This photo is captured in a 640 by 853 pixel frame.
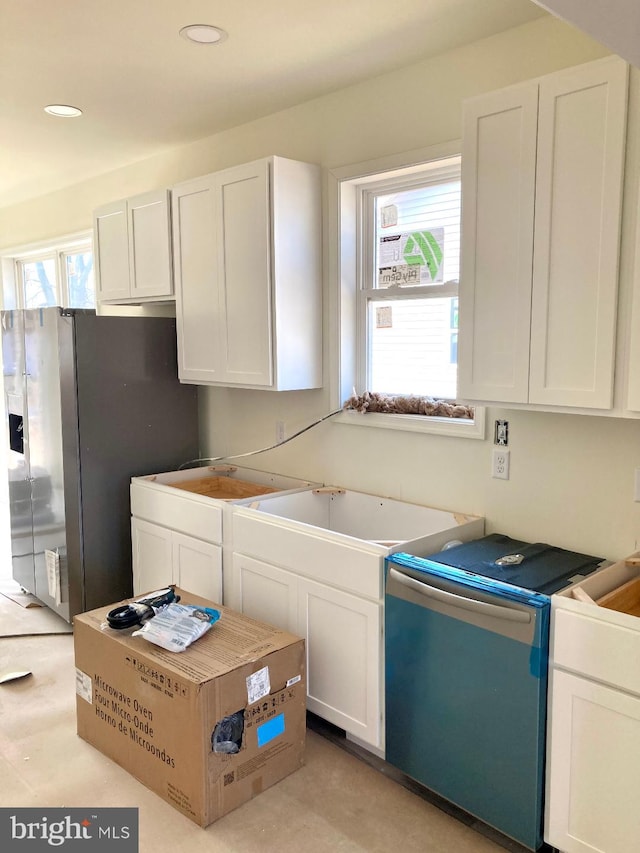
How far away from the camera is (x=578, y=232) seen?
2.02m

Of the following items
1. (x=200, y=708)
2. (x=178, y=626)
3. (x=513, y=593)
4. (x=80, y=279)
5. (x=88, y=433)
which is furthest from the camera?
(x=80, y=279)

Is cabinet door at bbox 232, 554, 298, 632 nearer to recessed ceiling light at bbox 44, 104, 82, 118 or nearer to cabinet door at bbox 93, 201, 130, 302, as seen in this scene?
cabinet door at bbox 93, 201, 130, 302

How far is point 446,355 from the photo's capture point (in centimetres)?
293

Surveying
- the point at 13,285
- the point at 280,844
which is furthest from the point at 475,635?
the point at 13,285

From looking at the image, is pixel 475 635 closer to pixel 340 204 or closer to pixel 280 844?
pixel 280 844

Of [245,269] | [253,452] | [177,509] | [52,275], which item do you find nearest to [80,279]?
[52,275]

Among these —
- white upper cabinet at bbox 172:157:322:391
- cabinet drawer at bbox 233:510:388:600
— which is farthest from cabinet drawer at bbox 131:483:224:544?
white upper cabinet at bbox 172:157:322:391

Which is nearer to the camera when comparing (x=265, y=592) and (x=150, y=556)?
(x=265, y=592)

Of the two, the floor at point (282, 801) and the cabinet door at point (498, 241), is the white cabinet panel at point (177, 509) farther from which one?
the cabinet door at point (498, 241)

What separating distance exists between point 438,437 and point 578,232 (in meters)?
1.06

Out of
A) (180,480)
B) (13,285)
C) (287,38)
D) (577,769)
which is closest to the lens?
(577,769)

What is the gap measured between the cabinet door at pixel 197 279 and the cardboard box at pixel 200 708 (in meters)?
1.39

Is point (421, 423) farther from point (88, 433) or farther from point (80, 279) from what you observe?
point (80, 279)

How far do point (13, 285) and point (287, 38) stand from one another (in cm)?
426
